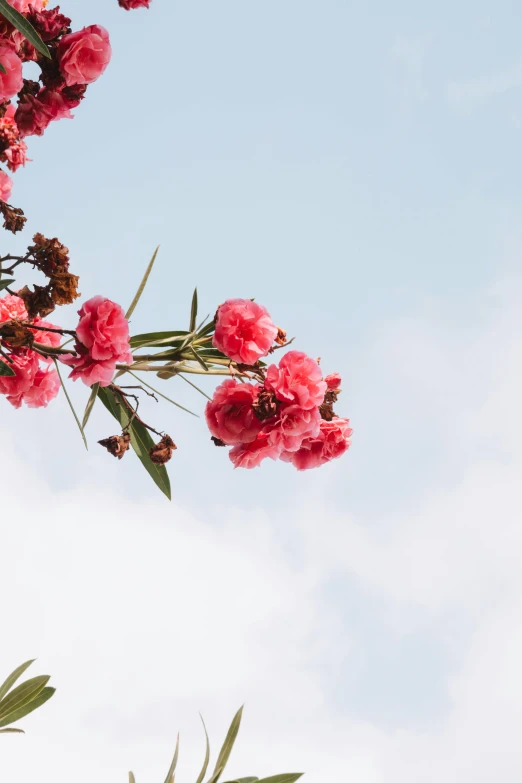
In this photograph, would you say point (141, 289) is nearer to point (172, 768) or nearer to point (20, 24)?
point (20, 24)

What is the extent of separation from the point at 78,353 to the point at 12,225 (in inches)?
16.8

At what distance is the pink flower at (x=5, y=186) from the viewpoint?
2291mm

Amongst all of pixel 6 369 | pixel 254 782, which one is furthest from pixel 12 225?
pixel 254 782

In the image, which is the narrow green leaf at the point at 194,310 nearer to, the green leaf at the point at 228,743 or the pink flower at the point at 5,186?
the pink flower at the point at 5,186

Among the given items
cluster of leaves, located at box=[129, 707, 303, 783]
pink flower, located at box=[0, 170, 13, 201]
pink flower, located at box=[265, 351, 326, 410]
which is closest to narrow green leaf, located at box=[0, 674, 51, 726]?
cluster of leaves, located at box=[129, 707, 303, 783]

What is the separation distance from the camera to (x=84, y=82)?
86.0 inches

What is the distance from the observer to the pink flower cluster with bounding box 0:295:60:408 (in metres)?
2.36

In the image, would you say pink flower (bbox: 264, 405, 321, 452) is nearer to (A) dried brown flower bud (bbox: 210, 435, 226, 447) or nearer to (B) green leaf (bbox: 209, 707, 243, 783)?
(A) dried brown flower bud (bbox: 210, 435, 226, 447)

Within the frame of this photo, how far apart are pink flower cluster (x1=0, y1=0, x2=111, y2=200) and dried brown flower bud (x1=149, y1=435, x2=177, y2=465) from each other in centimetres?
85

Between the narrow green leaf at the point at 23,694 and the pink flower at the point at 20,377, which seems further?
the narrow green leaf at the point at 23,694

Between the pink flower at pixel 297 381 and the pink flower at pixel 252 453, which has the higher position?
the pink flower at pixel 297 381

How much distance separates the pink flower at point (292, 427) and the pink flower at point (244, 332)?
170mm

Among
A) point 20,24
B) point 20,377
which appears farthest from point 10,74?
point 20,377

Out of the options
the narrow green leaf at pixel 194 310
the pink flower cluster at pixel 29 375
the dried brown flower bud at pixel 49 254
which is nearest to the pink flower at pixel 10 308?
the pink flower cluster at pixel 29 375
